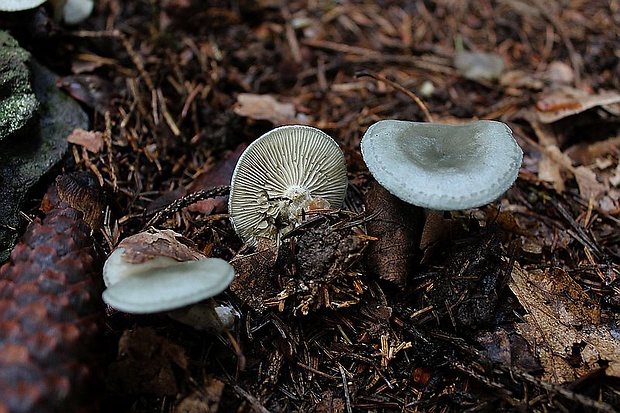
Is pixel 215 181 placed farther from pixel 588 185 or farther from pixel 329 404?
pixel 588 185

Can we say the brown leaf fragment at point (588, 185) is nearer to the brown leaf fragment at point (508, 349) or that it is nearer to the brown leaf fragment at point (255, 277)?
the brown leaf fragment at point (508, 349)

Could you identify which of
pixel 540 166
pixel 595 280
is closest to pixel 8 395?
pixel 595 280

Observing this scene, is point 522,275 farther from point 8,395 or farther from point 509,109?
point 8,395

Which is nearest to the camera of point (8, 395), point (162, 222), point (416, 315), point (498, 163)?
point (8, 395)

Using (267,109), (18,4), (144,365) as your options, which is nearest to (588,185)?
(267,109)

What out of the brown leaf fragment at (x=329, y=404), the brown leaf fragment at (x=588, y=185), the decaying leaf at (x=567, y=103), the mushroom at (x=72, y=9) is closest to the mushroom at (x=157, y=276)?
the brown leaf fragment at (x=329, y=404)

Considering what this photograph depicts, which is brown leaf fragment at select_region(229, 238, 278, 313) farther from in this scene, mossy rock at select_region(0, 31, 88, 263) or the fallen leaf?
the fallen leaf
